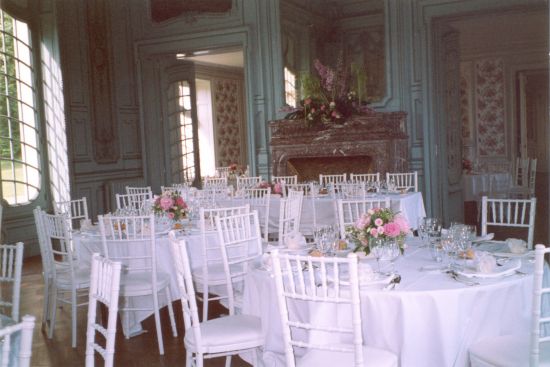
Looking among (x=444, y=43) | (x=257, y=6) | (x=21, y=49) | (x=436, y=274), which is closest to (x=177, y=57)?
(x=257, y=6)

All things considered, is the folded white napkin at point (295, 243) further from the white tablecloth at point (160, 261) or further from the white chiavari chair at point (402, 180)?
the white chiavari chair at point (402, 180)

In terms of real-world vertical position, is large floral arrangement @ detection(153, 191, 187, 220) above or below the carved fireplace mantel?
below

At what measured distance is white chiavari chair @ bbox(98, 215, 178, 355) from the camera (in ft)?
14.3

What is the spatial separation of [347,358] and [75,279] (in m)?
2.80

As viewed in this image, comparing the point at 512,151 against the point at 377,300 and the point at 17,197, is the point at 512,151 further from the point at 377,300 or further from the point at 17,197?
the point at 377,300

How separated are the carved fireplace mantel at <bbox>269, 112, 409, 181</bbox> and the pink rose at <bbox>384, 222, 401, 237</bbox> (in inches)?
227

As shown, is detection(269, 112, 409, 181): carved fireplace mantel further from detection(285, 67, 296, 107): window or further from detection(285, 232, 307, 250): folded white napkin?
detection(285, 232, 307, 250): folded white napkin

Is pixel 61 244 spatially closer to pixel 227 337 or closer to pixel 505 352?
pixel 227 337

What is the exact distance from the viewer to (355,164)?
9.19 metres

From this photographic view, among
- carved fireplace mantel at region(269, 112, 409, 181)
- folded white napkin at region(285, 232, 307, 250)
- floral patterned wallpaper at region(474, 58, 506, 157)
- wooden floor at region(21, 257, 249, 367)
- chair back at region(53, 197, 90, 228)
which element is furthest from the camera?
floral patterned wallpaper at region(474, 58, 506, 157)

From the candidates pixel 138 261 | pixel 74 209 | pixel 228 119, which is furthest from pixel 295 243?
pixel 228 119

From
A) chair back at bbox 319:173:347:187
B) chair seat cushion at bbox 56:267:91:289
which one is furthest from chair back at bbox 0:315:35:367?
chair back at bbox 319:173:347:187

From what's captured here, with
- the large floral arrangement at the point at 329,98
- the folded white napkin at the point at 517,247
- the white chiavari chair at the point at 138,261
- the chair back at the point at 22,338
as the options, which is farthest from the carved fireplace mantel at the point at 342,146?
the chair back at the point at 22,338

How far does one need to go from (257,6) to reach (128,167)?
11.0ft
